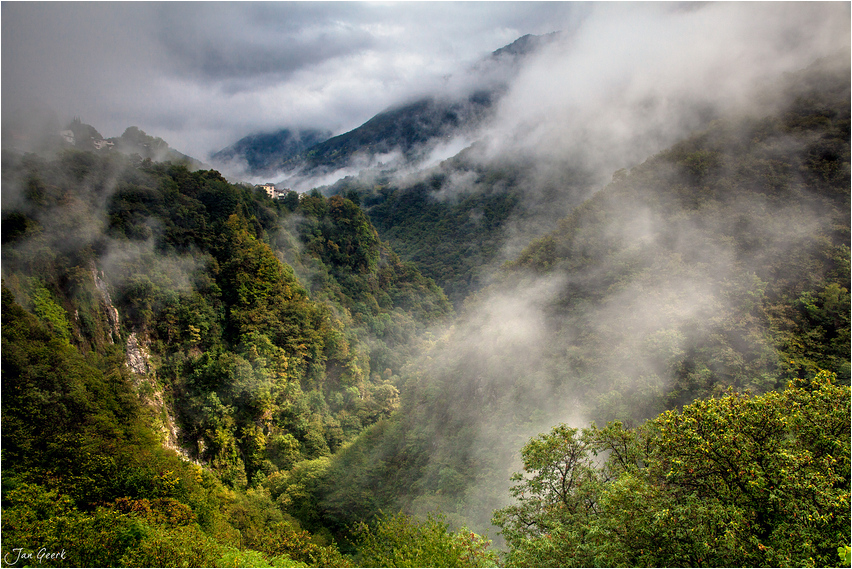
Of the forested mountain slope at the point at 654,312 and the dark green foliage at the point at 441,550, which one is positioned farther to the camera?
the forested mountain slope at the point at 654,312

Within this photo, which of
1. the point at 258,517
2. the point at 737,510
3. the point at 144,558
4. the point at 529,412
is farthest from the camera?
the point at 529,412

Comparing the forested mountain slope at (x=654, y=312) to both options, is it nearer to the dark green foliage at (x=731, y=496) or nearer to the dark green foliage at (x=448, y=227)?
the dark green foliage at (x=731, y=496)

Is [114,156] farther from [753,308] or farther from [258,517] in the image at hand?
[753,308]

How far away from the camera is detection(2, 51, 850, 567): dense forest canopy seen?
36.4 feet

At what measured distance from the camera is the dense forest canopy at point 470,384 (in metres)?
11.1

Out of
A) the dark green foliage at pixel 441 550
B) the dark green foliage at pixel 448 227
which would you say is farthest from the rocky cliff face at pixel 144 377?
the dark green foliage at pixel 448 227

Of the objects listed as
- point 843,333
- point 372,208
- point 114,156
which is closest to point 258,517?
point 843,333

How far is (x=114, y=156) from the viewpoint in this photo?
4375 centimetres

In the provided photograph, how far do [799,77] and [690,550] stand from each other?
1783 inches
